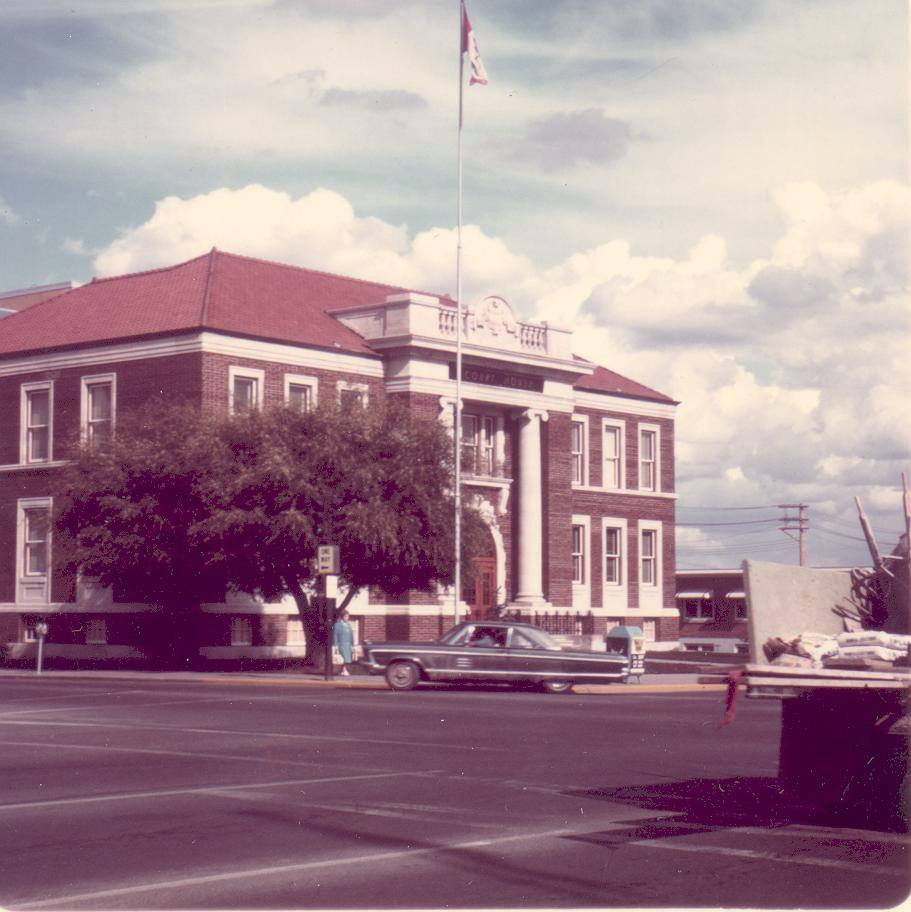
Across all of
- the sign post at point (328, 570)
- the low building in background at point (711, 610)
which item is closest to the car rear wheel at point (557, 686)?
the sign post at point (328, 570)

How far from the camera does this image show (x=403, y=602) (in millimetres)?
50344

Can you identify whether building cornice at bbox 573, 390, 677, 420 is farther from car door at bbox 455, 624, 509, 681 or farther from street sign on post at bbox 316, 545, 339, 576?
car door at bbox 455, 624, 509, 681

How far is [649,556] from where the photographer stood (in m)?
62.8

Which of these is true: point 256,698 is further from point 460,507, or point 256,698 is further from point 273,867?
point 273,867

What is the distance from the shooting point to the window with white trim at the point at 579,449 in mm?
59438

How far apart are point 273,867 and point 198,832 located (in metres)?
1.80

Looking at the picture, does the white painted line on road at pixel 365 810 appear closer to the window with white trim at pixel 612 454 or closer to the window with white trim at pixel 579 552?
the window with white trim at pixel 579 552

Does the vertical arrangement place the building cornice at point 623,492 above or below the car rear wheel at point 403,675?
above

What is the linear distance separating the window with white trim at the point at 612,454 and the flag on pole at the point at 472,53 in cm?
2119

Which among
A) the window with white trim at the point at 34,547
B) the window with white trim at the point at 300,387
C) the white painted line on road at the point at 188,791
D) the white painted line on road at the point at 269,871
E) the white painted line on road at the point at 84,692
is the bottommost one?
the white painted line on road at the point at 84,692

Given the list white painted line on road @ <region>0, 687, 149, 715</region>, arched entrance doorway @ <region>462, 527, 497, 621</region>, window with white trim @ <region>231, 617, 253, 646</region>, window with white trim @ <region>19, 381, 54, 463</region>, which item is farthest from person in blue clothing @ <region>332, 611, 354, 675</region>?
window with white trim @ <region>19, 381, 54, 463</region>

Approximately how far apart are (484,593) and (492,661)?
22899 mm

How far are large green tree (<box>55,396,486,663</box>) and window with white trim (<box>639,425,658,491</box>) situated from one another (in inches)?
803

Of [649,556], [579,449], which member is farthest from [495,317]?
[649,556]
